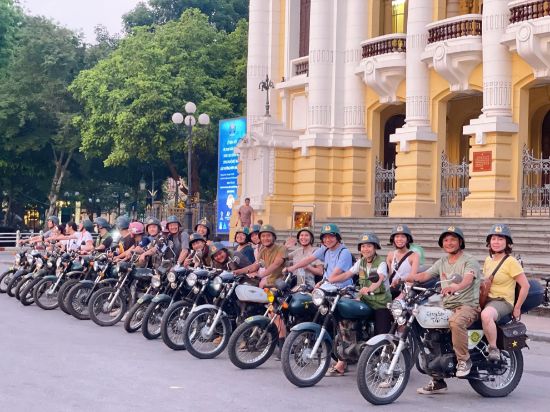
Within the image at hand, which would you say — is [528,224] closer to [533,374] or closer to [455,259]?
[533,374]

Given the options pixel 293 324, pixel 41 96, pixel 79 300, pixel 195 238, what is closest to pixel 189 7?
pixel 41 96

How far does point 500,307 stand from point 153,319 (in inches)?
223

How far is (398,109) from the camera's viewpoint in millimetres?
33344

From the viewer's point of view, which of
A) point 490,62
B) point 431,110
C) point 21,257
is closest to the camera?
point 21,257

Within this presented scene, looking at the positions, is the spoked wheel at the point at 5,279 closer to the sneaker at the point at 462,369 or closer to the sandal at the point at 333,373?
the sandal at the point at 333,373

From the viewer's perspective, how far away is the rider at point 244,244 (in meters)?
14.0

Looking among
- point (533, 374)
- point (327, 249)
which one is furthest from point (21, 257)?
point (533, 374)

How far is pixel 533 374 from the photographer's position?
12.0 meters

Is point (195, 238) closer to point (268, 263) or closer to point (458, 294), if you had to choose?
point (268, 263)

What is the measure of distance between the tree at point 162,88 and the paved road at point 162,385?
2908 cm

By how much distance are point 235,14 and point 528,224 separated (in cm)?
3198

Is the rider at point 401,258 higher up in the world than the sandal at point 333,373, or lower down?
higher up

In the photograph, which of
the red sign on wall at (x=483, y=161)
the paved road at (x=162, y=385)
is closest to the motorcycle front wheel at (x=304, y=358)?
the paved road at (x=162, y=385)

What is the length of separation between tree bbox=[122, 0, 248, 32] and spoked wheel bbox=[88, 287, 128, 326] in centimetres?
3776
